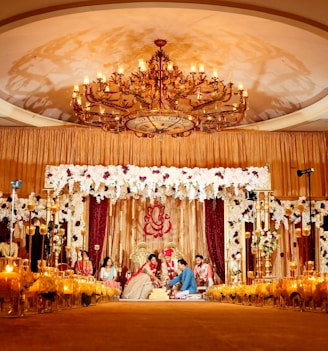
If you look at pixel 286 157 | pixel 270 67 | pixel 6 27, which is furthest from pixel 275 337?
pixel 286 157

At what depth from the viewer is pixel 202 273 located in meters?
14.6

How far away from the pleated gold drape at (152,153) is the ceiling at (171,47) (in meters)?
0.57

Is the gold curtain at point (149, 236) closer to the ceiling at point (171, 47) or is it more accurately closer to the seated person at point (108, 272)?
the seated person at point (108, 272)

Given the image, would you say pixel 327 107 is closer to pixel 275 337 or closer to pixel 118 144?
pixel 118 144

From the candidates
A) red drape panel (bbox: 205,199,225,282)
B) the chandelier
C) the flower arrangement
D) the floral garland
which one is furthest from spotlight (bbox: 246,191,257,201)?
the chandelier

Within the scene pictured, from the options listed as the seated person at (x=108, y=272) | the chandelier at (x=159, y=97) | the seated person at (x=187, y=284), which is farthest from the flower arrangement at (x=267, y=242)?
the chandelier at (x=159, y=97)

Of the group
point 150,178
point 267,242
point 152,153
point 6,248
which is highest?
point 152,153

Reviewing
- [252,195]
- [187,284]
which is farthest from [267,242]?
[187,284]

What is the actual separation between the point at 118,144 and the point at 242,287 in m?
6.55

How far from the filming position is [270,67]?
11.3 metres

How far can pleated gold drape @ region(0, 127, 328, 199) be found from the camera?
1395 centimetres

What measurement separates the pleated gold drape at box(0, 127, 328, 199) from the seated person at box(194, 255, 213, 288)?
8.49 ft

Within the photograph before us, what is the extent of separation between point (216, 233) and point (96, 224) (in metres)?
3.20

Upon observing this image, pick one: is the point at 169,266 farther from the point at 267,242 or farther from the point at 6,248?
the point at 6,248
